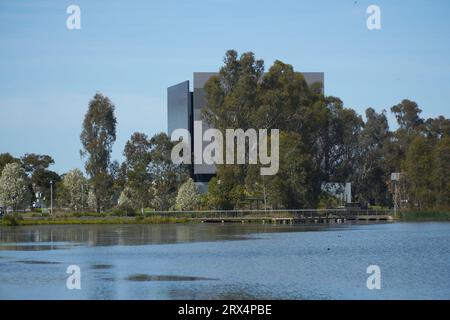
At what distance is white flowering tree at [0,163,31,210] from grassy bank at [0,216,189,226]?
224 inches

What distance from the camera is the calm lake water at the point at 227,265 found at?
1286 inches

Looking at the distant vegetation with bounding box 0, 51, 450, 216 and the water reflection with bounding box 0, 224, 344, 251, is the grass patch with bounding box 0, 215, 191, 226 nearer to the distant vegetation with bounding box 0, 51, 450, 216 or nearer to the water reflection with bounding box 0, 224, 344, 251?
the distant vegetation with bounding box 0, 51, 450, 216

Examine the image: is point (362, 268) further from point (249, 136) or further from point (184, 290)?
point (249, 136)

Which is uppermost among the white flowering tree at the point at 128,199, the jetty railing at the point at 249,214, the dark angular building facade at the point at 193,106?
the dark angular building facade at the point at 193,106

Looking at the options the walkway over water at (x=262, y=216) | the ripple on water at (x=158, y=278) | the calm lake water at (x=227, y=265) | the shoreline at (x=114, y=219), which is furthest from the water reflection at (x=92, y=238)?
the ripple on water at (x=158, y=278)

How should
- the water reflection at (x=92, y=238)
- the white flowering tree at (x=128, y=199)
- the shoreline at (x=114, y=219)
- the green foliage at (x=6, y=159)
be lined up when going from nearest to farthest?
the water reflection at (x=92, y=238) → the shoreline at (x=114, y=219) → the white flowering tree at (x=128, y=199) → the green foliage at (x=6, y=159)

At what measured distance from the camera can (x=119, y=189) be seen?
102 meters

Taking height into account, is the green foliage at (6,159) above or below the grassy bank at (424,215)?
above

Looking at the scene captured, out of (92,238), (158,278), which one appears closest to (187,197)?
(92,238)

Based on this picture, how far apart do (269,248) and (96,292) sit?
2121 cm

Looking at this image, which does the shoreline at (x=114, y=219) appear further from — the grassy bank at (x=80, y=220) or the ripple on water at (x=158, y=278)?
the ripple on water at (x=158, y=278)

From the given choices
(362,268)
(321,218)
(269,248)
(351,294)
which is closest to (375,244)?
(269,248)

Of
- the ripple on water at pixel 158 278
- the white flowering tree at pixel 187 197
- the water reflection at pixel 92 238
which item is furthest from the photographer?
the white flowering tree at pixel 187 197

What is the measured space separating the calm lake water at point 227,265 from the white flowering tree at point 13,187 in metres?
30.7
